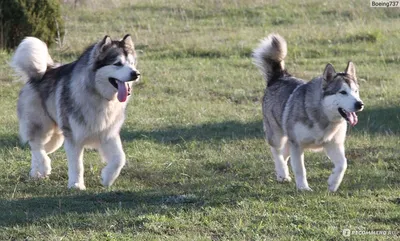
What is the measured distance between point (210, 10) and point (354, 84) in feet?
38.9

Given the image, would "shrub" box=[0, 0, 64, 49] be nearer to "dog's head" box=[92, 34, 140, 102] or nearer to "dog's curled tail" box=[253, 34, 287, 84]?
"dog's curled tail" box=[253, 34, 287, 84]

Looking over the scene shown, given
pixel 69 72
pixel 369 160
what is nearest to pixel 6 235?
pixel 69 72

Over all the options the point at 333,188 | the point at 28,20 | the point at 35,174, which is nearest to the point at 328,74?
the point at 333,188

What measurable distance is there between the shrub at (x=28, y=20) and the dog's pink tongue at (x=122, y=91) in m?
7.23

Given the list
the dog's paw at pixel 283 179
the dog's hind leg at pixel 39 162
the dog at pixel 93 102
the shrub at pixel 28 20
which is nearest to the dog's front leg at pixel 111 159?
the dog at pixel 93 102

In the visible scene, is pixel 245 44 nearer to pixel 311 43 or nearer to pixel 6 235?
pixel 311 43

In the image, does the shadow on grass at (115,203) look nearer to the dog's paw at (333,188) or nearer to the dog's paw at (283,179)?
the dog's paw at (333,188)

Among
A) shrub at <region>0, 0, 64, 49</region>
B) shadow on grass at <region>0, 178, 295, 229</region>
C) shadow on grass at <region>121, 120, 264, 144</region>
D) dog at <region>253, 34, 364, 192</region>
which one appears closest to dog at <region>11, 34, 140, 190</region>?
shadow on grass at <region>0, 178, 295, 229</region>

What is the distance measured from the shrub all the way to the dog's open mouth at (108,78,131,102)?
7163 mm

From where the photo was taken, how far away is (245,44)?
1603 centimetres

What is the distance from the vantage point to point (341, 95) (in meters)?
7.87

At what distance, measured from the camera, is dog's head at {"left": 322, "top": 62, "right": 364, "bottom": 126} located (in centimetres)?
777

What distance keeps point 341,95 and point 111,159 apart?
7.03ft

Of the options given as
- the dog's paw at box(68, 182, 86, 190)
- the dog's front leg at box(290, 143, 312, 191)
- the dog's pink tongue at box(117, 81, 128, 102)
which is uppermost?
the dog's pink tongue at box(117, 81, 128, 102)
